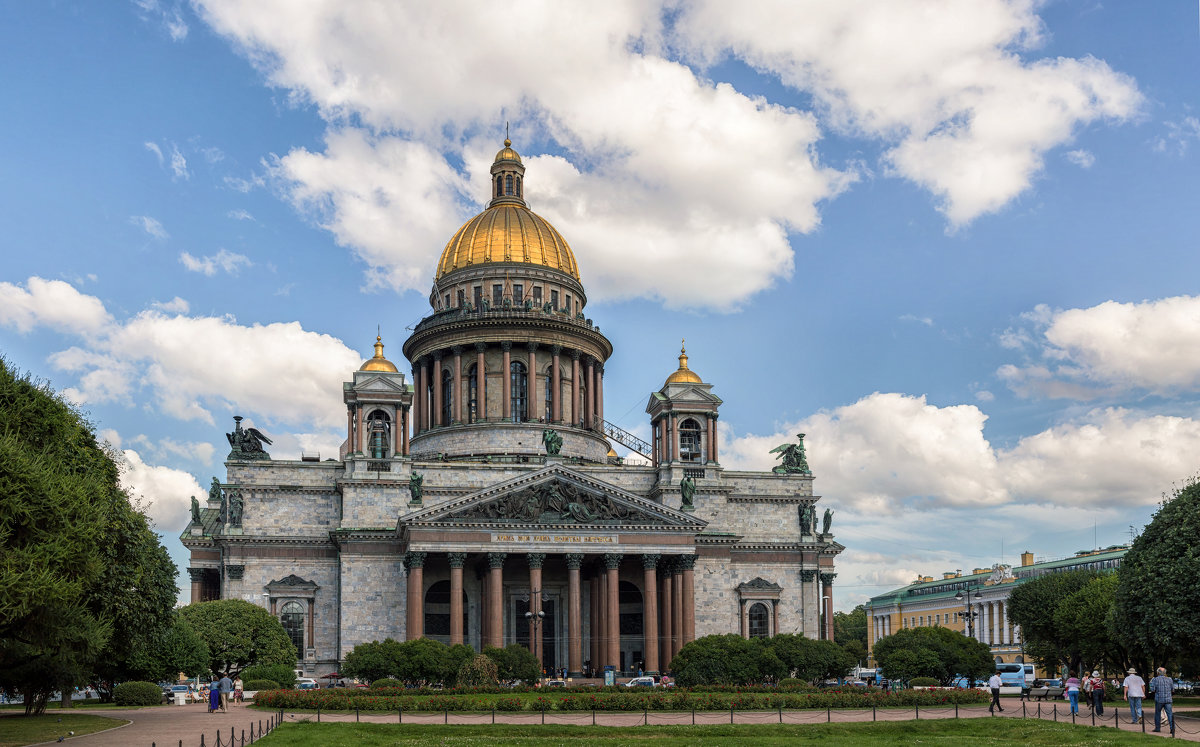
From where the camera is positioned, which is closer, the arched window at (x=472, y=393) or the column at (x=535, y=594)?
the column at (x=535, y=594)

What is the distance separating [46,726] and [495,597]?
1363 inches

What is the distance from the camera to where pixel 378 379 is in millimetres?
82188

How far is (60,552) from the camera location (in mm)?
33031

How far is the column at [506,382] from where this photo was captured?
295 ft

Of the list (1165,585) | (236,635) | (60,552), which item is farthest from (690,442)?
(60,552)

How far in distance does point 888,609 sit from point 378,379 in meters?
108

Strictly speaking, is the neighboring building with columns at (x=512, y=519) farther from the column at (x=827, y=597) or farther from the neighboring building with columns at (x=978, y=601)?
the neighboring building with columns at (x=978, y=601)

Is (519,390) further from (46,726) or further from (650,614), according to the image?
(46,726)

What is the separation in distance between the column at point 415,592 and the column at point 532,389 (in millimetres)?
19781

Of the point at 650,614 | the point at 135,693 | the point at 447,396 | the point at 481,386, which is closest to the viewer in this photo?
the point at 135,693

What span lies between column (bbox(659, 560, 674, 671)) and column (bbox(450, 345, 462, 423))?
21.8 meters

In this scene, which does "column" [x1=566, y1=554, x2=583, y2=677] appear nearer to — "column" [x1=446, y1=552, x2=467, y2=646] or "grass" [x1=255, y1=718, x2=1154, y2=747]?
"column" [x1=446, y1=552, x2=467, y2=646]

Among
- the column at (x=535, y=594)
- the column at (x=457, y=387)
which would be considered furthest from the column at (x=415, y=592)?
the column at (x=457, y=387)

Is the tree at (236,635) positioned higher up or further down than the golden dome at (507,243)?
further down
